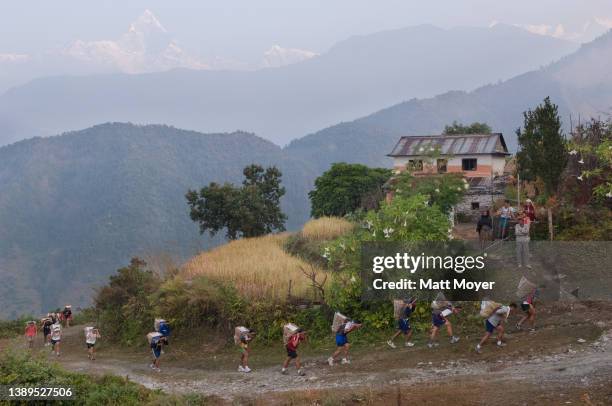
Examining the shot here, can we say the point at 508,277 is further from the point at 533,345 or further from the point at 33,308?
the point at 33,308

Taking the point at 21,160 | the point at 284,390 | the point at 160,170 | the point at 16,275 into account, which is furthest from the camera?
the point at 21,160

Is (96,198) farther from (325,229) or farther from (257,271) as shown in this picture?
(257,271)

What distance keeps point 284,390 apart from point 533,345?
5.85 metres

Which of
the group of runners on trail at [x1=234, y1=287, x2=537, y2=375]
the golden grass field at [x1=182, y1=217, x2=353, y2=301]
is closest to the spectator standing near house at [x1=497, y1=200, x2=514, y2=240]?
the group of runners on trail at [x1=234, y1=287, x2=537, y2=375]

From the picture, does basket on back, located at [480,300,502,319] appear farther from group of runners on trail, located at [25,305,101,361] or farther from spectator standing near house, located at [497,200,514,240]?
group of runners on trail, located at [25,305,101,361]

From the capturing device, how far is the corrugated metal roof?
1578 inches

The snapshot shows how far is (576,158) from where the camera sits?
89.9 feet

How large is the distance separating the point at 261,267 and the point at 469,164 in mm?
23707

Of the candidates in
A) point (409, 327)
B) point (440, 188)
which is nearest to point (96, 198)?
point (440, 188)

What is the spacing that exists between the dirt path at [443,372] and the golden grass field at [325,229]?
9.97m

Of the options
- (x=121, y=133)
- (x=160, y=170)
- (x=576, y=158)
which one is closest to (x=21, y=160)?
(x=121, y=133)

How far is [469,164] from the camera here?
132ft

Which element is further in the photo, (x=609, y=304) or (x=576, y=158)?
(x=576, y=158)

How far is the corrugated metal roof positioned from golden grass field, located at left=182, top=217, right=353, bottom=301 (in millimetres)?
15177
